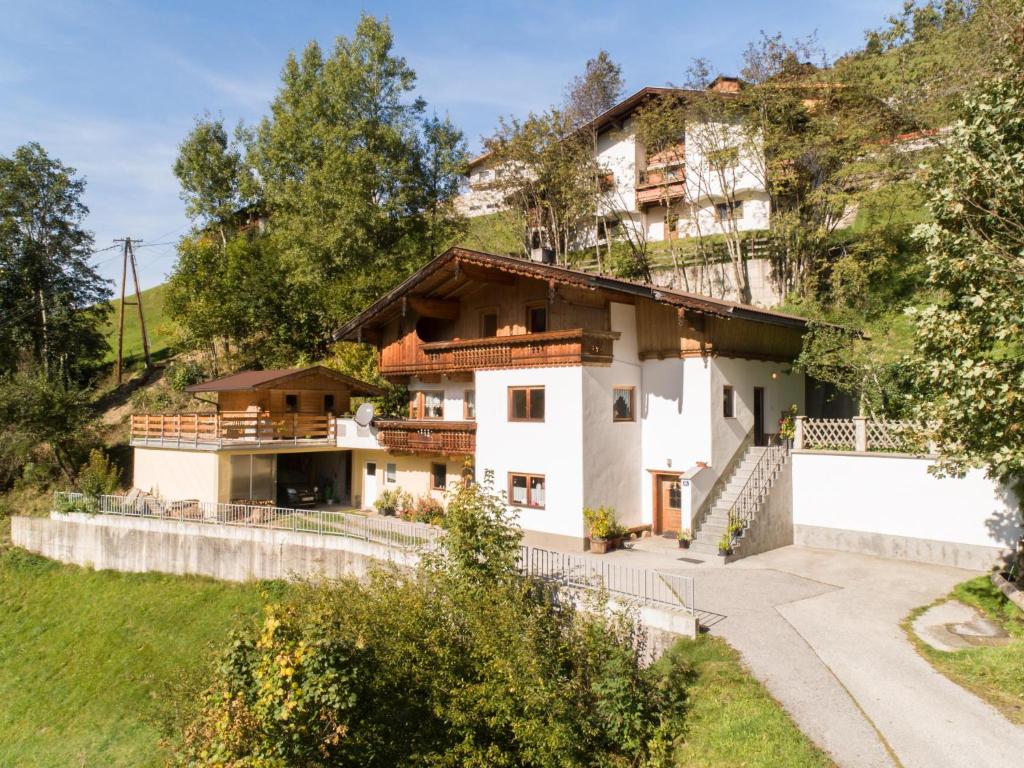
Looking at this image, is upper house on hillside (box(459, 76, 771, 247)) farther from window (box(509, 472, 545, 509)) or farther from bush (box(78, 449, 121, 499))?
bush (box(78, 449, 121, 499))

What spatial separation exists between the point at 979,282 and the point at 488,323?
15.7 metres

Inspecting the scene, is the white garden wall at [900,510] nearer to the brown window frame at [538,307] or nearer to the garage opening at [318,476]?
the brown window frame at [538,307]

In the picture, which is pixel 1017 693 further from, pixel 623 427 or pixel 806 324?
pixel 806 324

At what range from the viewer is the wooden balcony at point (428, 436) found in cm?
2322

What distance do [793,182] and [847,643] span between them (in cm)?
2368

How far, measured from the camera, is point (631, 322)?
2230 centimetres

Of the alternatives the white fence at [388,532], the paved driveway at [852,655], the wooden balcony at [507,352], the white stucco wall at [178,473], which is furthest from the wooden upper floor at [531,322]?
the white stucco wall at [178,473]

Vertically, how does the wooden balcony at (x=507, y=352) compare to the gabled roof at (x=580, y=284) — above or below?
below

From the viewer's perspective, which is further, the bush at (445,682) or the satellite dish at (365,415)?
the satellite dish at (365,415)

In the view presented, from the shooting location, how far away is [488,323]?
24.8m

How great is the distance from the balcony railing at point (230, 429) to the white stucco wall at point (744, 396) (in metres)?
15.8

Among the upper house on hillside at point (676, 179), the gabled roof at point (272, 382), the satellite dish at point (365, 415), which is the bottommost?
the satellite dish at point (365, 415)

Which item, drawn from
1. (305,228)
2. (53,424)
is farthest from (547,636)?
(305,228)

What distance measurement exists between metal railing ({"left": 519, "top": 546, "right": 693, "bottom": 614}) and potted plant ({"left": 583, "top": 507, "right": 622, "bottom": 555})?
2.90m
